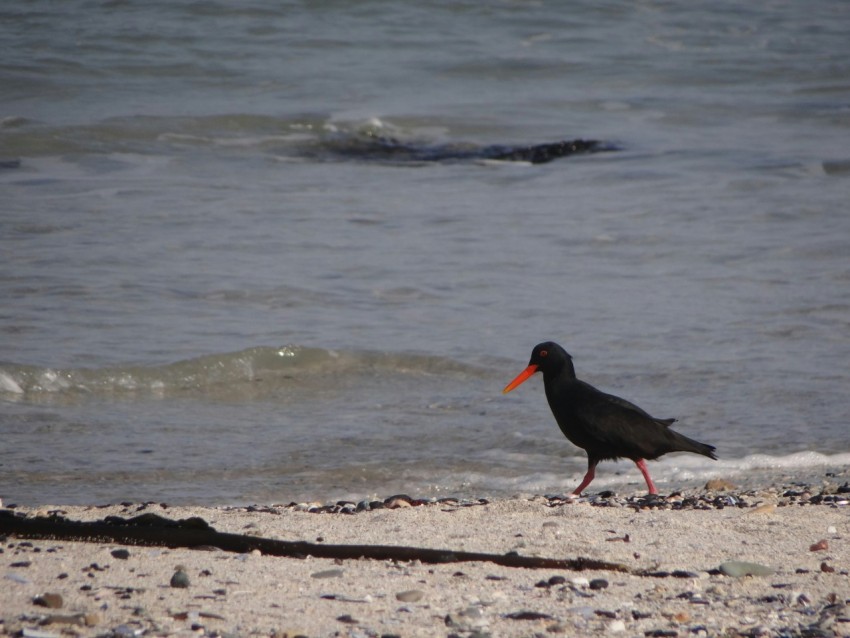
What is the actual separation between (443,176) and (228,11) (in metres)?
7.09

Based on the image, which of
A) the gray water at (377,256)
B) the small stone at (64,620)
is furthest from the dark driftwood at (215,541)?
the gray water at (377,256)

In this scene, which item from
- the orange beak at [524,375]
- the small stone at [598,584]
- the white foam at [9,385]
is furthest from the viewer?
the white foam at [9,385]

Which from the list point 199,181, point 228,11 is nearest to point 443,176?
point 199,181

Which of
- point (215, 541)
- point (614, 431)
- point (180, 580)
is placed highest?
point (180, 580)

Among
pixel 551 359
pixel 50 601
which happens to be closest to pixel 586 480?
pixel 551 359

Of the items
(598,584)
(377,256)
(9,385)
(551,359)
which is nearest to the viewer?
(598,584)

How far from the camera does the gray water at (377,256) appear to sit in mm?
6059

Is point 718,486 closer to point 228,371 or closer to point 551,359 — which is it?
point 551,359

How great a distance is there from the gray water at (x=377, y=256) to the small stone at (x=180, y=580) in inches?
73.6

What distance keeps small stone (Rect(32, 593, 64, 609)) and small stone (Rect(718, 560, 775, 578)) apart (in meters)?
1.98

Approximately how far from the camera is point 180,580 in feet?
10.8

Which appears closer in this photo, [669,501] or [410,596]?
[410,596]

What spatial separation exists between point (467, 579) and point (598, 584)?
39 cm

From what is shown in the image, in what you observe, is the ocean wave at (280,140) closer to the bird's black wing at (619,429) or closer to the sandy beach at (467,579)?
the bird's black wing at (619,429)
